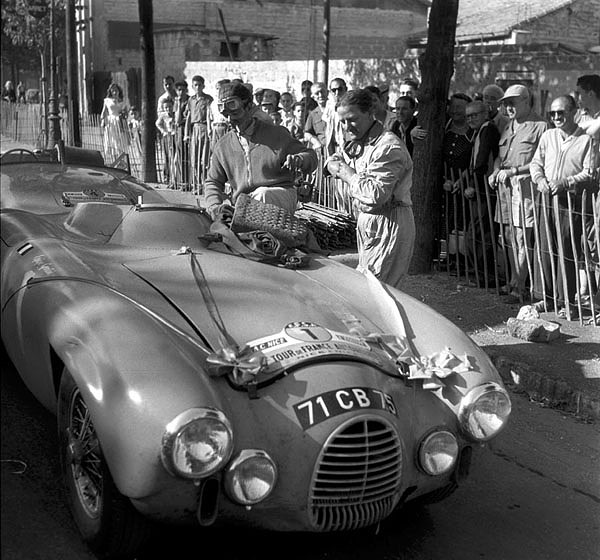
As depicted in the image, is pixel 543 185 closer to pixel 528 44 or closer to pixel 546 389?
pixel 546 389

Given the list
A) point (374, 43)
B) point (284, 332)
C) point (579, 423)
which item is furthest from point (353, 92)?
point (374, 43)

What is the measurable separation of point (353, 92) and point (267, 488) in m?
3.06

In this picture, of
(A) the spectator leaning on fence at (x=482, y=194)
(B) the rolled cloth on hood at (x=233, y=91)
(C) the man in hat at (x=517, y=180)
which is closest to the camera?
(B) the rolled cloth on hood at (x=233, y=91)

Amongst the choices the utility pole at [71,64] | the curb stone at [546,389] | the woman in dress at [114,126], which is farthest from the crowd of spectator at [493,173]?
the woman in dress at [114,126]

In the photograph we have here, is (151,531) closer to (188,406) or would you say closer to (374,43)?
(188,406)

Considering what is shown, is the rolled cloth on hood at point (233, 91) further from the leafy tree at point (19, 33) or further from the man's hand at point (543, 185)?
the man's hand at point (543, 185)

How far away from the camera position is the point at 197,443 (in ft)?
10.0

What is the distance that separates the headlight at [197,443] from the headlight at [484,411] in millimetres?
1148

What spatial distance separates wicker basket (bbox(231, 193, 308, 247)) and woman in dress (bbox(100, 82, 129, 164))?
10.5 m


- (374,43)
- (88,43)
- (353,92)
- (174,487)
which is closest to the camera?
(174,487)

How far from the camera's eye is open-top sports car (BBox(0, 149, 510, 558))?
312 cm

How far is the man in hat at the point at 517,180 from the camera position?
7738 millimetres

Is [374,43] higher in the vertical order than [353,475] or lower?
higher

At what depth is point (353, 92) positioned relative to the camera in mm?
5406
